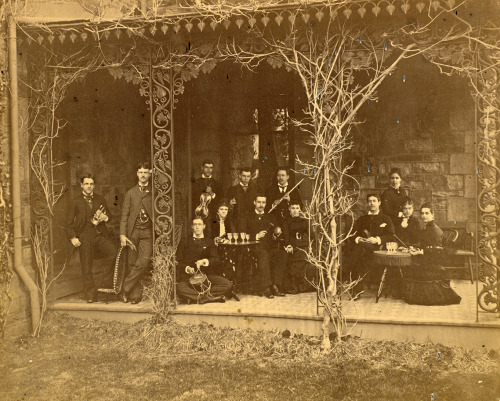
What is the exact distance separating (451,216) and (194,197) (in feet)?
15.2

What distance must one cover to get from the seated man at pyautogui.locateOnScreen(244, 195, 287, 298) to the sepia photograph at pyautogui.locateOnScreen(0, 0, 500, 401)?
0.10 feet

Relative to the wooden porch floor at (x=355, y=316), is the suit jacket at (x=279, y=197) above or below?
above

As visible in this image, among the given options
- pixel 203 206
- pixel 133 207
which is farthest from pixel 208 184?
pixel 133 207

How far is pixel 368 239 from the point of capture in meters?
8.15

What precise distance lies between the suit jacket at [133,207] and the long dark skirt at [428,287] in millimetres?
3648

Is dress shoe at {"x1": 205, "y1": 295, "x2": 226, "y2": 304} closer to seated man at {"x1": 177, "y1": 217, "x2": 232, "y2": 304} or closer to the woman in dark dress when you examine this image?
seated man at {"x1": 177, "y1": 217, "x2": 232, "y2": 304}

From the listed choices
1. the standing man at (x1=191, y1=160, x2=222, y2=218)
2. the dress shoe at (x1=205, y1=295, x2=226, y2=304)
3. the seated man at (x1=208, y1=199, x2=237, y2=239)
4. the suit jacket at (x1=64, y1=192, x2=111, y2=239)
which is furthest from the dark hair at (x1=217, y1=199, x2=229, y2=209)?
the suit jacket at (x1=64, y1=192, x2=111, y2=239)

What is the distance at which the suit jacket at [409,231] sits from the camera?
808cm

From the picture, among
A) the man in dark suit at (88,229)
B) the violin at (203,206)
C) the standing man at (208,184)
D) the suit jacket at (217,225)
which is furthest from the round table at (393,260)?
the man in dark suit at (88,229)

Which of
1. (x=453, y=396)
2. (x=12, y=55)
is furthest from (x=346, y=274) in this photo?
(x=12, y=55)

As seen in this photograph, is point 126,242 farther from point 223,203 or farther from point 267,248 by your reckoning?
point 267,248

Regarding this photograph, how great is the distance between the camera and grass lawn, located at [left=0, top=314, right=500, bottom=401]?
542 cm

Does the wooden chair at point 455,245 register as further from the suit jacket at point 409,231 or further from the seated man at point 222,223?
the seated man at point 222,223

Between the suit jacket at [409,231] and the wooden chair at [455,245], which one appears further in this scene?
the wooden chair at [455,245]
